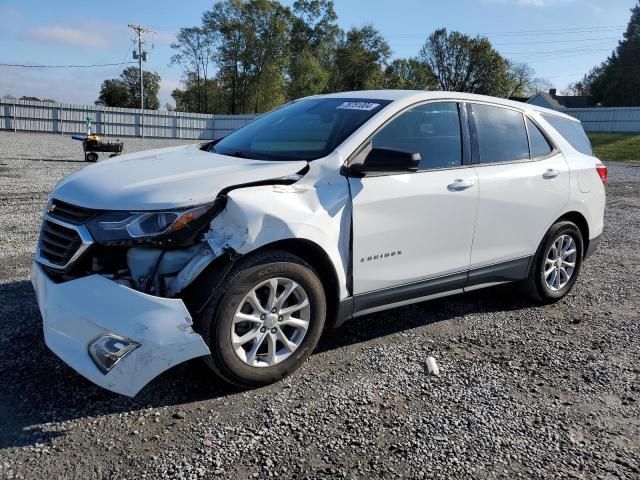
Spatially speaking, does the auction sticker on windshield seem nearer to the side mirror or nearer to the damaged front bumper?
the side mirror

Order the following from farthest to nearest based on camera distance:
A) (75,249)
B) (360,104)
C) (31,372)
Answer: (360,104)
(31,372)
(75,249)

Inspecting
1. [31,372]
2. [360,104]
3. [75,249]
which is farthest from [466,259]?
[31,372]

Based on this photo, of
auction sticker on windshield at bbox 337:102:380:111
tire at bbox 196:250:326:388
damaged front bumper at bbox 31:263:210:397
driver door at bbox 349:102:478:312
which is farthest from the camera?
auction sticker on windshield at bbox 337:102:380:111

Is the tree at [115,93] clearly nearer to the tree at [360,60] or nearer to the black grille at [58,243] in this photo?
the tree at [360,60]

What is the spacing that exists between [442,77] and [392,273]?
71.0m

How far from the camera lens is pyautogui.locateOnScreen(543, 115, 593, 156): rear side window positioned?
5.14 m

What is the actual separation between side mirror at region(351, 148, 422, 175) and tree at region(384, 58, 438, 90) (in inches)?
2718

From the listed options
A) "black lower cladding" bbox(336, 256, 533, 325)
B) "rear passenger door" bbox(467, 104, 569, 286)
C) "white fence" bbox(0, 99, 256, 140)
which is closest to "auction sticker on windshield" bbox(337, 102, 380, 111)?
"rear passenger door" bbox(467, 104, 569, 286)

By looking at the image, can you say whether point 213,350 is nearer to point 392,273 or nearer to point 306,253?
point 306,253

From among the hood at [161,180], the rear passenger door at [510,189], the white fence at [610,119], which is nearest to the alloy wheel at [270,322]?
the hood at [161,180]

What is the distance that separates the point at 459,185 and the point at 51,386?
9.94ft

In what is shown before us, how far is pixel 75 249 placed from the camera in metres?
3.01

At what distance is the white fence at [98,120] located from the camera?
116 ft

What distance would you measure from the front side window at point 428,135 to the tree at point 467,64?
66068mm
